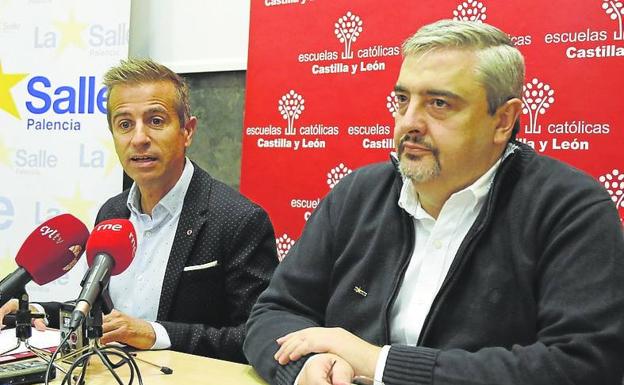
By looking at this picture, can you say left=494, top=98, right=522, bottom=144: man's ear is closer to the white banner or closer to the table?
the table

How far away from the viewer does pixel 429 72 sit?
62.6 inches

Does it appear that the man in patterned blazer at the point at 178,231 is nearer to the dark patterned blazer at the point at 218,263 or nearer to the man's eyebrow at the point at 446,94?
the dark patterned blazer at the point at 218,263

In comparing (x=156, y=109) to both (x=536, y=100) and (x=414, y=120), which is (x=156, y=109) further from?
(x=536, y=100)

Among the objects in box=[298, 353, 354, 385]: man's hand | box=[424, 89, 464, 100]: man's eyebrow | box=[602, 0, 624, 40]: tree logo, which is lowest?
box=[298, 353, 354, 385]: man's hand

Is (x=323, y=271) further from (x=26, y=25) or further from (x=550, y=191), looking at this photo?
(x=26, y=25)

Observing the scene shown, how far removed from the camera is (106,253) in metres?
1.42

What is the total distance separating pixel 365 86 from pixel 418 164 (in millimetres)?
1434

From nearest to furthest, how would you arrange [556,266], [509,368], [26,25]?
[509,368]
[556,266]
[26,25]

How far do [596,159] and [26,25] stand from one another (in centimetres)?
A: 311

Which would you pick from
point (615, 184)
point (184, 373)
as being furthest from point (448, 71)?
point (615, 184)

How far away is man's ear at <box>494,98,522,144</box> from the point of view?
5.34ft

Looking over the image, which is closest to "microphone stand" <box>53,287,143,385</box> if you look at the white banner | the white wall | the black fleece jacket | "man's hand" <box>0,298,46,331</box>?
the black fleece jacket

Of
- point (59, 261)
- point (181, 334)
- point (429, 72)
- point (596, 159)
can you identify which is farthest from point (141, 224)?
point (596, 159)

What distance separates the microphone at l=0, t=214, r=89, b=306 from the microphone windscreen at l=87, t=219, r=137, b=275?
20cm
